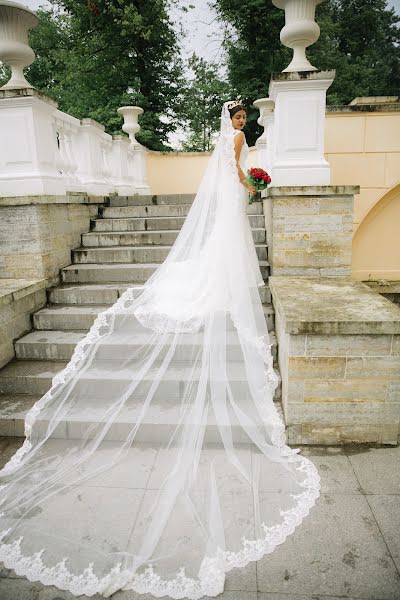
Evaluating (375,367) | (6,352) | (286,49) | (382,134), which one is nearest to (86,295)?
(6,352)

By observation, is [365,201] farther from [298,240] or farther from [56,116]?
[56,116]

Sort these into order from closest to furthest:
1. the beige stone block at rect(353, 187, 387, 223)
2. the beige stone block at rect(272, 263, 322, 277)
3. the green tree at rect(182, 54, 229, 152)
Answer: the beige stone block at rect(272, 263, 322, 277) → the beige stone block at rect(353, 187, 387, 223) → the green tree at rect(182, 54, 229, 152)

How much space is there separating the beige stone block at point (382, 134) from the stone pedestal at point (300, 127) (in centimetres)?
128

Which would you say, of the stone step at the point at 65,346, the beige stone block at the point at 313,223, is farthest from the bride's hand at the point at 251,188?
the stone step at the point at 65,346

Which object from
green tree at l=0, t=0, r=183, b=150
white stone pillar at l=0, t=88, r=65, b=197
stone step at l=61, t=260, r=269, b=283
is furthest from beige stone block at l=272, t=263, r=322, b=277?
green tree at l=0, t=0, r=183, b=150

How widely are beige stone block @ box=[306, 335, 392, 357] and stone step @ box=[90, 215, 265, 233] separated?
3.09 meters

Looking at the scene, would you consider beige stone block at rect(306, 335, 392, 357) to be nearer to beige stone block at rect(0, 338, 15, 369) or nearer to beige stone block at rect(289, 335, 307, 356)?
beige stone block at rect(289, 335, 307, 356)

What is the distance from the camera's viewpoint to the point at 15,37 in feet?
12.5

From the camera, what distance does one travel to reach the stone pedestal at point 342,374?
102 inches

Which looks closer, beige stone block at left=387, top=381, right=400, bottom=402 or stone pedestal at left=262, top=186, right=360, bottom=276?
beige stone block at left=387, top=381, right=400, bottom=402

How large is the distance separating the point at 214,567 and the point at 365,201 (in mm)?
4591

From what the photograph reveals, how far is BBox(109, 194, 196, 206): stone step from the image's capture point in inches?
239

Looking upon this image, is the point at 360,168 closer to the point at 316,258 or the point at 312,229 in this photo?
the point at 312,229

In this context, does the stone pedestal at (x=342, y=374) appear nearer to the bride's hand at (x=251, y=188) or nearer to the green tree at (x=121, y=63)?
the bride's hand at (x=251, y=188)
